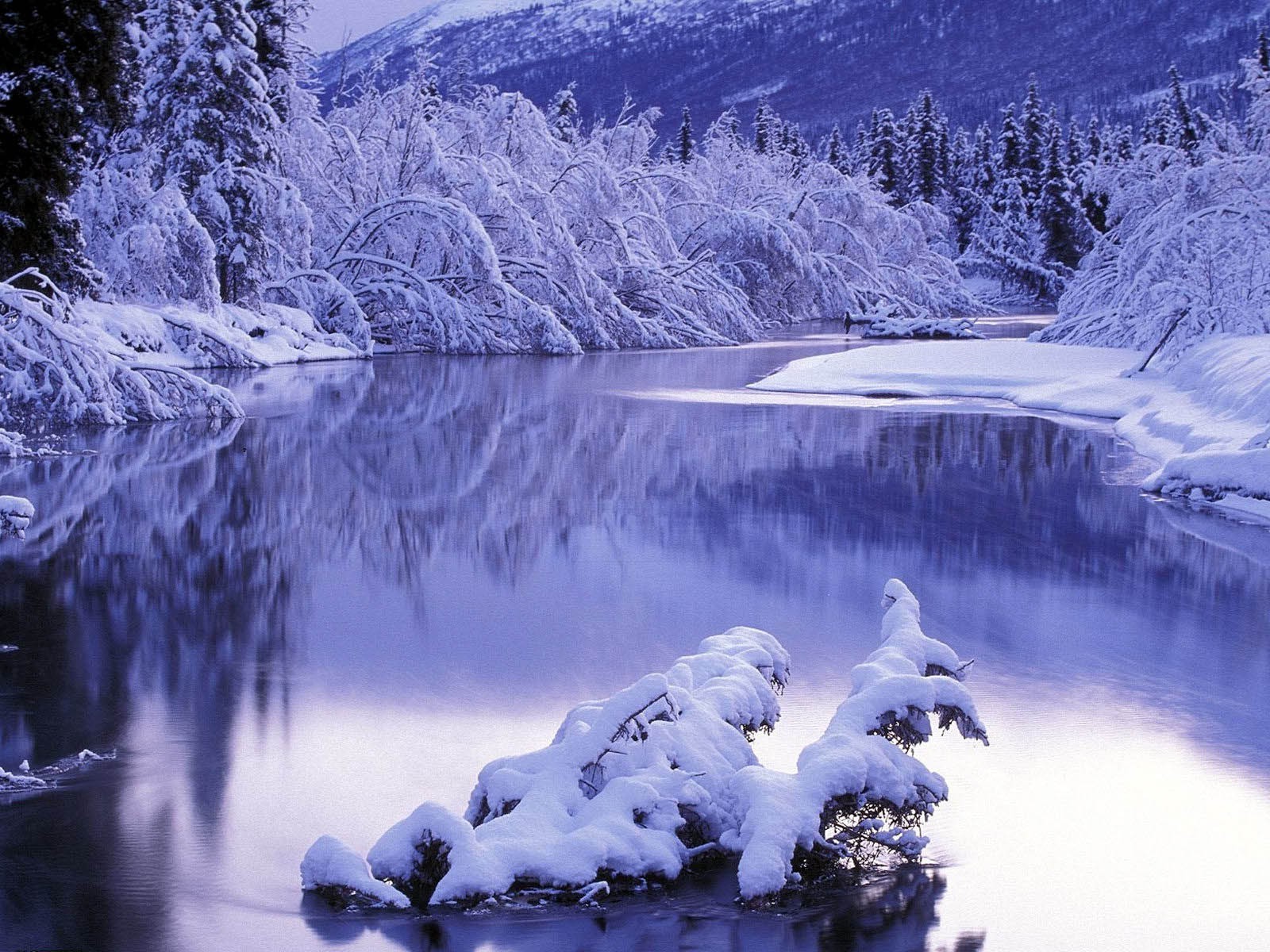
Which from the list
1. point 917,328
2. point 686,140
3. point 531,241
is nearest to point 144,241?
point 531,241

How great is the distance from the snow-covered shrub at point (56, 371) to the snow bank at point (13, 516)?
4.96m

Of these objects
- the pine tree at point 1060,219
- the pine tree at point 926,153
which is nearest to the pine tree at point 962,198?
the pine tree at point 926,153

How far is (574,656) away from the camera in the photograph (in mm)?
7125

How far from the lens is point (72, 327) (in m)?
15.2

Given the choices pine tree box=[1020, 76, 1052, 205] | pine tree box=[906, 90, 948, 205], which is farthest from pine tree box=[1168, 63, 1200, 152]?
pine tree box=[906, 90, 948, 205]

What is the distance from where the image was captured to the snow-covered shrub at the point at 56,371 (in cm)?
1477

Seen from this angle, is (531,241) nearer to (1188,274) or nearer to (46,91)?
(1188,274)

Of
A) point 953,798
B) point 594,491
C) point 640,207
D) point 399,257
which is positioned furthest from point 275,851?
point 640,207

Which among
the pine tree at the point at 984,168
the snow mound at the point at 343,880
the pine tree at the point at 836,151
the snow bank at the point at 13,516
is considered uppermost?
the pine tree at the point at 836,151

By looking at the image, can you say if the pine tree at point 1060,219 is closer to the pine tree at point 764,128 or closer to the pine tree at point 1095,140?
the pine tree at point 764,128

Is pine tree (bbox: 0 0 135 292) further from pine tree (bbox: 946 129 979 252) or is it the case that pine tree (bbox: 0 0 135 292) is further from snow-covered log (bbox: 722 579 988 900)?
pine tree (bbox: 946 129 979 252)

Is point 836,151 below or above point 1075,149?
above

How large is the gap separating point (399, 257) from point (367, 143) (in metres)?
5.33

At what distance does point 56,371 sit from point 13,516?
17.6 feet
